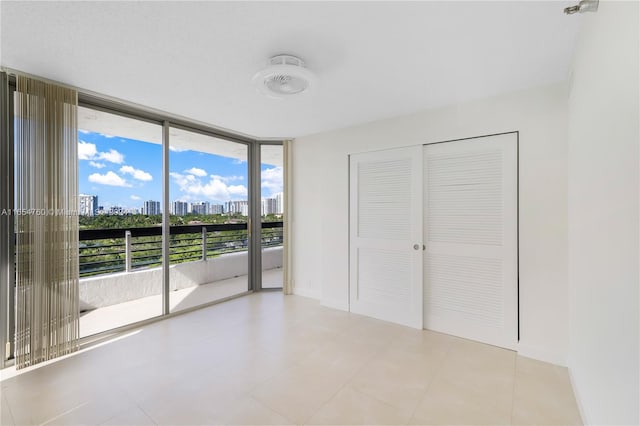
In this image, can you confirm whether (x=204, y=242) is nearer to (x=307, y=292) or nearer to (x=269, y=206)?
(x=269, y=206)

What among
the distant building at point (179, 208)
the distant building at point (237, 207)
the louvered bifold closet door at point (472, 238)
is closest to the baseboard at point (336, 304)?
the louvered bifold closet door at point (472, 238)

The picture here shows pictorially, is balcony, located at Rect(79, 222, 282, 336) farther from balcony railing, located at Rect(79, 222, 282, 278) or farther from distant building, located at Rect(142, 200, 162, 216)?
distant building, located at Rect(142, 200, 162, 216)

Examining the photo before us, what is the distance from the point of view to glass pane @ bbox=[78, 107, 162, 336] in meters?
3.15

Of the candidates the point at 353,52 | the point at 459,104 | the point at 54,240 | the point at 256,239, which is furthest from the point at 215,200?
the point at 459,104

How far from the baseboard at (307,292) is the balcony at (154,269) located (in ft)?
1.53

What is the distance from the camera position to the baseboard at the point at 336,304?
379 cm

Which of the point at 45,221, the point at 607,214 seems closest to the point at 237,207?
the point at 45,221

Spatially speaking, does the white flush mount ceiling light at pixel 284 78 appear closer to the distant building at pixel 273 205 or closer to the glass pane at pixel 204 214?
the glass pane at pixel 204 214

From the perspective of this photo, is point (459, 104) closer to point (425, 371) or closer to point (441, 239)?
point (441, 239)

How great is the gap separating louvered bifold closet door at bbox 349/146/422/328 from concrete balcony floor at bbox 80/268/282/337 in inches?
68.8

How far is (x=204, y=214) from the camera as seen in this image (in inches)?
170

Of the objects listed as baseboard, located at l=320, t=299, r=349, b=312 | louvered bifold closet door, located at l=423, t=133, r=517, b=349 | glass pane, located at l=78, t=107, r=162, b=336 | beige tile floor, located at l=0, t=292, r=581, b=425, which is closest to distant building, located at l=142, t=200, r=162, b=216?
glass pane, located at l=78, t=107, r=162, b=336

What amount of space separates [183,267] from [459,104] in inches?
170

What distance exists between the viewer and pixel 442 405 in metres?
1.90
